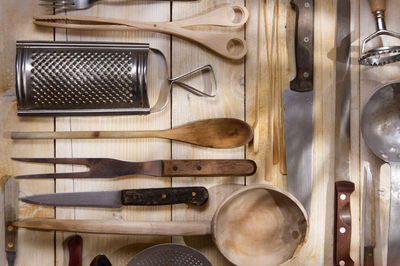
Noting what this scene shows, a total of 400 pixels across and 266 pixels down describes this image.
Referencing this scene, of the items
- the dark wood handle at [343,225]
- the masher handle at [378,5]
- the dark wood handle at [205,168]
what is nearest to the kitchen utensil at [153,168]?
the dark wood handle at [205,168]

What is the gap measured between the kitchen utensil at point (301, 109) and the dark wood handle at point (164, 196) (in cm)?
26

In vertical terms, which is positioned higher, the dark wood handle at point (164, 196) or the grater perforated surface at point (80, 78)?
the grater perforated surface at point (80, 78)

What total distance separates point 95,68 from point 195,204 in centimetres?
46

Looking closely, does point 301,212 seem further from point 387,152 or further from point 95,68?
point 95,68

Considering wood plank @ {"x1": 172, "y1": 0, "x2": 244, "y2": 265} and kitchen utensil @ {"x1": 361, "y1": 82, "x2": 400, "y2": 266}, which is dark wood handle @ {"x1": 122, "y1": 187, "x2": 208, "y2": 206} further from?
kitchen utensil @ {"x1": 361, "y1": 82, "x2": 400, "y2": 266}

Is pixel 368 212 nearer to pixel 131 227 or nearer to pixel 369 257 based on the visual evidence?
pixel 369 257

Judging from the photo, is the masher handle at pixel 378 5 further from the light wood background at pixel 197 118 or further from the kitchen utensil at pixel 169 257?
the kitchen utensil at pixel 169 257

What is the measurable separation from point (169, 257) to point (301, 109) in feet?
1.81

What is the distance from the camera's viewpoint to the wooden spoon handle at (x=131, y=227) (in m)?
1.04

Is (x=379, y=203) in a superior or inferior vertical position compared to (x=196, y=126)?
inferior

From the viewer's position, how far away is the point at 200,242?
44.3 inches

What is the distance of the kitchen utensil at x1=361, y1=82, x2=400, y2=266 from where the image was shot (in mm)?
1115

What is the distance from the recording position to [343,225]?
1.11m

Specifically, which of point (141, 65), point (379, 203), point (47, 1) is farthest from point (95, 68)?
point (379, 203)
